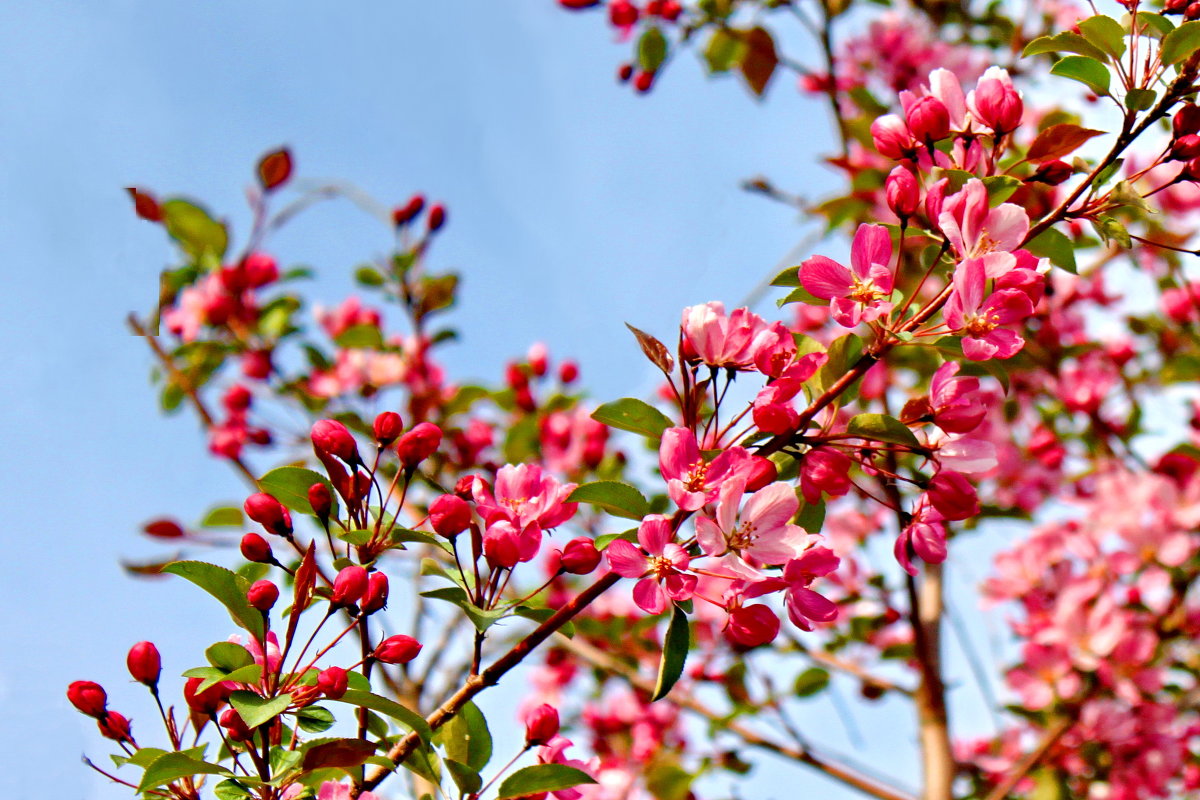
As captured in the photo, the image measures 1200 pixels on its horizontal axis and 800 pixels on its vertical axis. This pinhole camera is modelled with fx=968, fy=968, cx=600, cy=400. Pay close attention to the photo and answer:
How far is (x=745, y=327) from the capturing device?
1.00 meters

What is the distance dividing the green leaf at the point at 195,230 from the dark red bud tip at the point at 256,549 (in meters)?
1.81

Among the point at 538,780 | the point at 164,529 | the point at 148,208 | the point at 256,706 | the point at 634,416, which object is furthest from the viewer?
the point at 148,208

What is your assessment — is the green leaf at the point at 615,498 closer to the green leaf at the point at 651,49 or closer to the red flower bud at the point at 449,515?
the red flower bud at the point at 449,515

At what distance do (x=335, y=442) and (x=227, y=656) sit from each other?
22 cm

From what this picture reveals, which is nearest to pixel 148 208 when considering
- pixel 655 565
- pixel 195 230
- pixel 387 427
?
pixel 195 230

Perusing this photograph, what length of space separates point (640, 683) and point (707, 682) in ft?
0.75

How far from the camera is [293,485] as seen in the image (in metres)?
0.99

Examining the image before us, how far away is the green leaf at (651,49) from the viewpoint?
2.48m

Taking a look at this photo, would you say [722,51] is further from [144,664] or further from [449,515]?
[144,664]

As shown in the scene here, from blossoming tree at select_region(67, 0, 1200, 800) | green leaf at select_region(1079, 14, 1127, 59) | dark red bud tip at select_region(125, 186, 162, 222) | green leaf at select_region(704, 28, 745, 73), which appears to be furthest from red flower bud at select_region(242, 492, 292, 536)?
green leaf at select_region(704, 28, 745, 73)

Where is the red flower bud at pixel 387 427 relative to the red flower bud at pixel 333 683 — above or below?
above

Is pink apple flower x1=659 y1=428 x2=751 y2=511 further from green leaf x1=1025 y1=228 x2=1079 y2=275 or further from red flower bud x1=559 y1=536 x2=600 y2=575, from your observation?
green leaf x1=1025 y1=228 x2=1079 y2=275

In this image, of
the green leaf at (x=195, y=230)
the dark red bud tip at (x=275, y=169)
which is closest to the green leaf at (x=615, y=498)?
the dark red bud tip at (x=275, y=169)

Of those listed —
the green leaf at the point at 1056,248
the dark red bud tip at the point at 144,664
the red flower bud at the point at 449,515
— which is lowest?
the dark red bud tip at the point at 144,664
